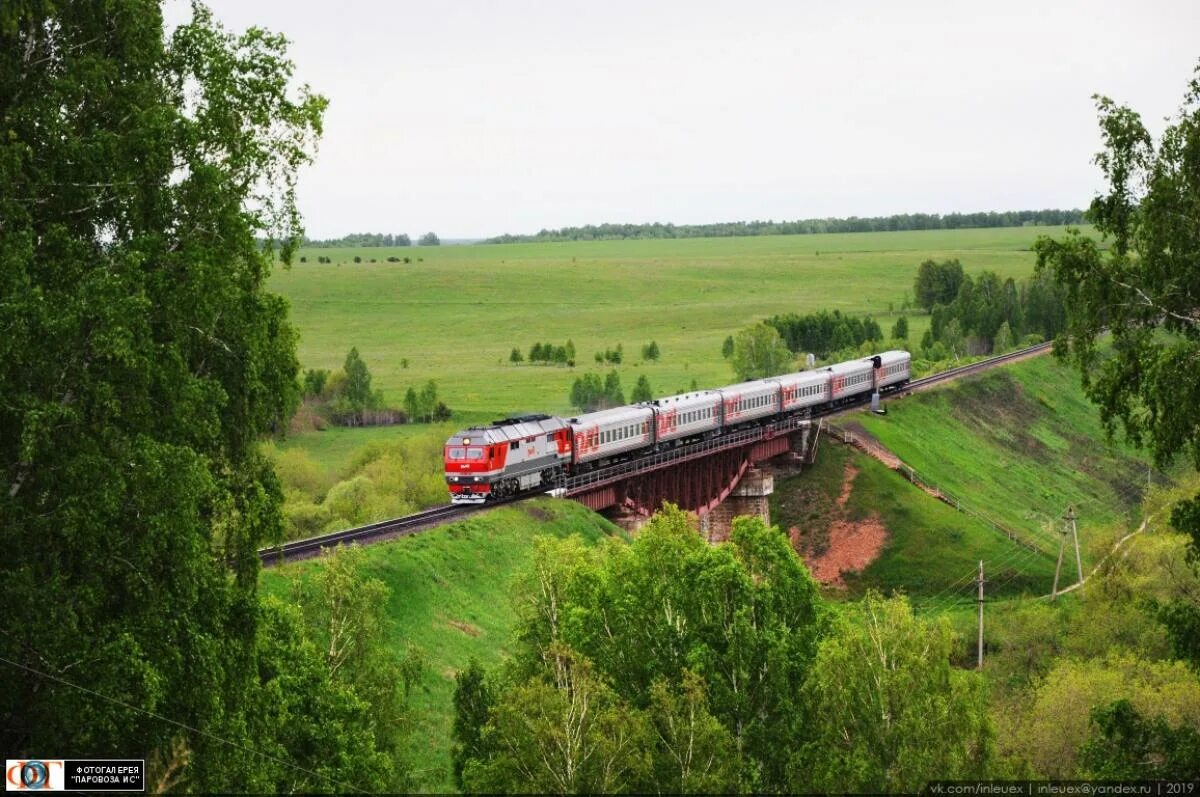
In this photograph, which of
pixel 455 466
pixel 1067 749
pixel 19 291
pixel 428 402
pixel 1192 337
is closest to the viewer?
pixel 19 291

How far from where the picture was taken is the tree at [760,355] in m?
147

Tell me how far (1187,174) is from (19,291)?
1712 cm

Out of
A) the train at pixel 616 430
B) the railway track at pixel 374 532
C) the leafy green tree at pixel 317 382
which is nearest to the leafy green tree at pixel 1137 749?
the railway track at pixel 374 532

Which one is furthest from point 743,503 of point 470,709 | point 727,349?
point 727,349

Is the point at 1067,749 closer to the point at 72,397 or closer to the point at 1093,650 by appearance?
the point at 1093,650

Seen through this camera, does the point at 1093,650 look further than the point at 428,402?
No

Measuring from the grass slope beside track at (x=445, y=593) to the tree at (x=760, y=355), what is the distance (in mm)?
87701

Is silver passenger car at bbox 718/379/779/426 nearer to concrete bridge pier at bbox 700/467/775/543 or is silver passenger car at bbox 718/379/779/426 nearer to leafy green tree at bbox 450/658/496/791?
concrete bridge pier at bbox 700/467/775/543

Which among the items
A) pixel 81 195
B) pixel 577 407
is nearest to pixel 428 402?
pixel 577 407

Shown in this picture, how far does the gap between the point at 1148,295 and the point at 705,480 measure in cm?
5837

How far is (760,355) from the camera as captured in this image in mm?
146625

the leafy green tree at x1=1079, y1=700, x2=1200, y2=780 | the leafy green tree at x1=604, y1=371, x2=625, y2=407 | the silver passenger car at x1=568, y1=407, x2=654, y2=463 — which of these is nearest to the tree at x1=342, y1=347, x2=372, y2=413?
the leafy green tree at x1=604, y1=371, x2=625, y2=407

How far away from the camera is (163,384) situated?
1986cm

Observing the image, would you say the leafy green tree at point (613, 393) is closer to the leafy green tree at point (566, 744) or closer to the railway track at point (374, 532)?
the railway track at point (374, 532)
